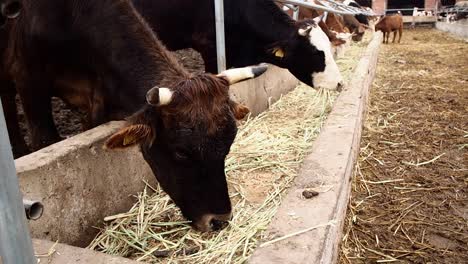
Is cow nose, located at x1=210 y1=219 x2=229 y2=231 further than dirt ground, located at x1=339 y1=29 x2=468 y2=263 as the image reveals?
No

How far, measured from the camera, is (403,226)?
291 cm

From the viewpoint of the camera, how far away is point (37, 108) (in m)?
3.69

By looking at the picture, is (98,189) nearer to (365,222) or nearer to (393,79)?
(365,222)

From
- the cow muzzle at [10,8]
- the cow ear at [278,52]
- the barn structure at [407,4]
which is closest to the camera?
the cow muzzle at [10,8]

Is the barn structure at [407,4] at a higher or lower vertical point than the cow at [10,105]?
higher

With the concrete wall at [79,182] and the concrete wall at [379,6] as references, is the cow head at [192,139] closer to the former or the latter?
the concrete wall at [79,182]

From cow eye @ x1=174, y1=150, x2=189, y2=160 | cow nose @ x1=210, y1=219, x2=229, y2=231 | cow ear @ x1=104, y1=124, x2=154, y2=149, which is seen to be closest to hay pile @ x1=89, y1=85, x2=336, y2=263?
cow nose @ x1=210, y1=219, x2=229, y2=231

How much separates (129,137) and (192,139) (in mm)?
354

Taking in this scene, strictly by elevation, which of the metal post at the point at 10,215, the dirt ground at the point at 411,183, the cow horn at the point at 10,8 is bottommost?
the dirt ground at the point at 411,183

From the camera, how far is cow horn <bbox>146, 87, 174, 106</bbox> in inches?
90.9

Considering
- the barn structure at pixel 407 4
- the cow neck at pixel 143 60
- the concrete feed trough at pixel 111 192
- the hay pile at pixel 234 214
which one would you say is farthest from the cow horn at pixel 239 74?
the barn structure at pixel 407 4

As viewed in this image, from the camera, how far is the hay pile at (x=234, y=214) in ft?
7.92

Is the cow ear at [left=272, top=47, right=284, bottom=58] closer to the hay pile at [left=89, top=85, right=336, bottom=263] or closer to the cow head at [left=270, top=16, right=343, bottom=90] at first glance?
the cow head at [left=270, top=16, right=343, bottom=90]

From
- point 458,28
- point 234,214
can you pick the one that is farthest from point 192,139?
point 458,28
